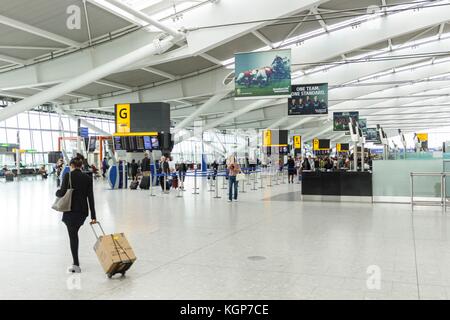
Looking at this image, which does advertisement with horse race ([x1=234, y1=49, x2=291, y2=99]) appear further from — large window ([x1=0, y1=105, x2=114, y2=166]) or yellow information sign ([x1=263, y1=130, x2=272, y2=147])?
large window ([x1=0, y1=105, x2=114, y2=166])

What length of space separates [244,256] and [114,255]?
210cm

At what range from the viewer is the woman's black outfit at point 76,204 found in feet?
19.1

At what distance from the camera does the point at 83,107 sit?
125ft

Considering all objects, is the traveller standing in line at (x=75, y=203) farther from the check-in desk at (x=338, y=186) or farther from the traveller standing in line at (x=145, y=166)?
the traveller standing in line at (x=145, y=166)

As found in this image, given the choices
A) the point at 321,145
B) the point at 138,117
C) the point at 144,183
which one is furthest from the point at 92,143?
the point at 321,145

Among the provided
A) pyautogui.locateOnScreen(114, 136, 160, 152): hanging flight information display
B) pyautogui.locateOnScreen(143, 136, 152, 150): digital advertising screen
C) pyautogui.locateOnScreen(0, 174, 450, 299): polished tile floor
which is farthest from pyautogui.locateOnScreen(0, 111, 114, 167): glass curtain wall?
pyautogui.locateOnScreen(0, 174, 450, 299): polished tile floor

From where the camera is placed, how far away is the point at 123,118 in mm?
23031

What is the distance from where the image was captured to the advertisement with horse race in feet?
49.8

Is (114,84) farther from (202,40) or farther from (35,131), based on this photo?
(35,131)

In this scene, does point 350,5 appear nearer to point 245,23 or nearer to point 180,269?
point 245,23

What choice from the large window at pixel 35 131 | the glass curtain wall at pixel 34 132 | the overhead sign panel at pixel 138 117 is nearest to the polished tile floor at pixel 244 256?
the overhead sign panel at pixel 138 117

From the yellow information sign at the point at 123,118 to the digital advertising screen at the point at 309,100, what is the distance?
26.9 ft
